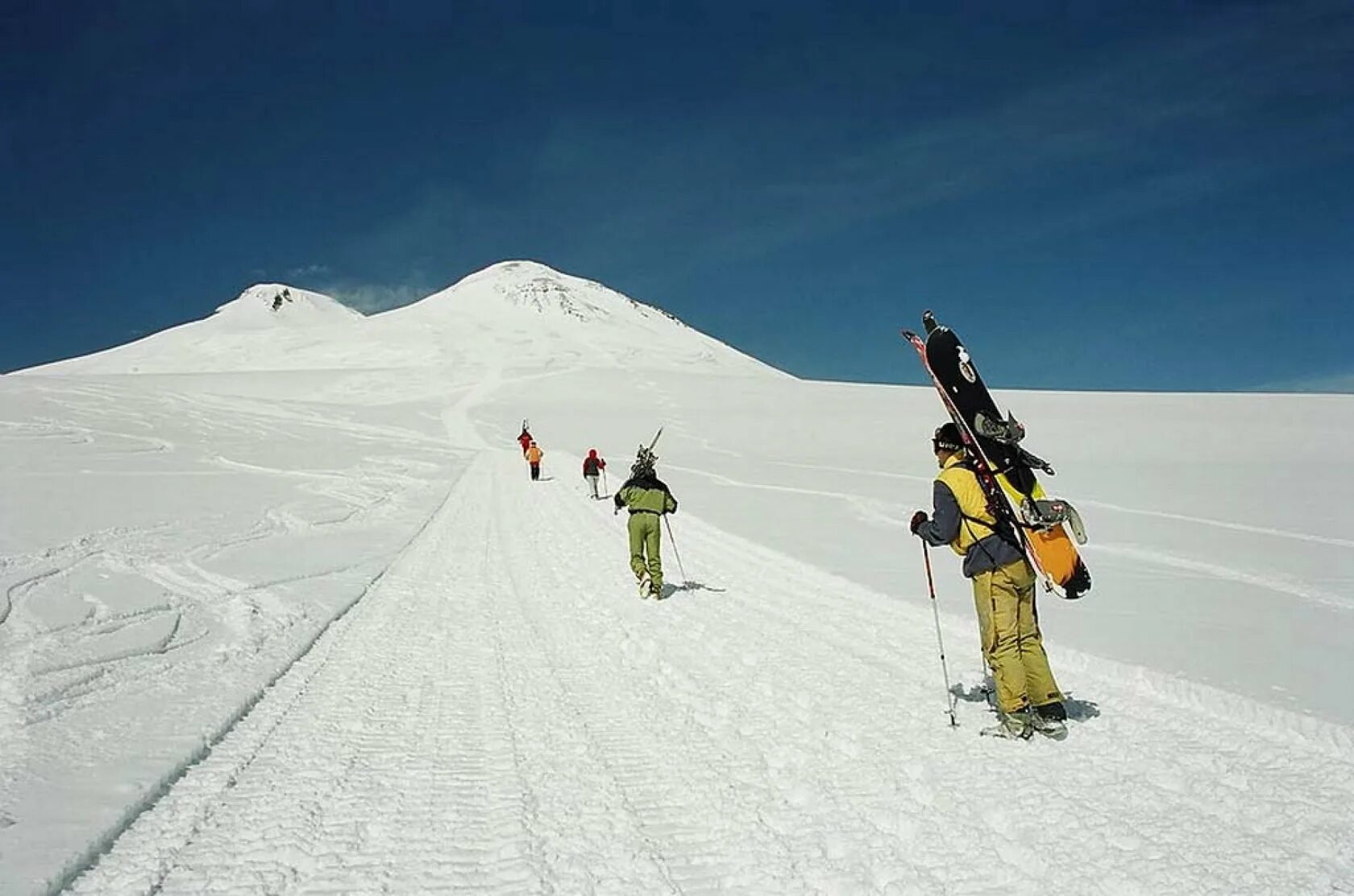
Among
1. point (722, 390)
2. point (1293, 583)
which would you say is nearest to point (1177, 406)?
point (722, 390)

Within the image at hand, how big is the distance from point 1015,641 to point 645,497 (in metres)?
5.78

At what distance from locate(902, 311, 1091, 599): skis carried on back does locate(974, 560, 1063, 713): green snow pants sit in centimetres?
18

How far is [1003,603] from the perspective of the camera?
5402 mm

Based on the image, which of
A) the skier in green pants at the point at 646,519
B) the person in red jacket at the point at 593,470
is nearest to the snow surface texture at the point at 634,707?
the skier in green pants at the point at 646,519

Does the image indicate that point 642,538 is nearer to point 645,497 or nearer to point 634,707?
point 645,497

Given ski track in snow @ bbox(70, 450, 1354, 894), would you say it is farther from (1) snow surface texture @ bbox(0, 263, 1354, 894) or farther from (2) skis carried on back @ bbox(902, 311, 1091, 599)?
(2) skis carried on back @ bbox(902, 311, 1091, 599)

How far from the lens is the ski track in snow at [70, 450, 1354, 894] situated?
12.1 ft

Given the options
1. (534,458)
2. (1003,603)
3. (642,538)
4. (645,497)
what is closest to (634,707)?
(1003,603)

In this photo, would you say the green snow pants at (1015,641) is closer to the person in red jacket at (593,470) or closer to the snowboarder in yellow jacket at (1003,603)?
the snowboarder in yellow jacket at (1003,603)

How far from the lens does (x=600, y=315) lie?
161m

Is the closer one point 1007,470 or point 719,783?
point 719,783

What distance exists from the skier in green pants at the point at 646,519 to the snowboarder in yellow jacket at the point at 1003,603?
4785 mm

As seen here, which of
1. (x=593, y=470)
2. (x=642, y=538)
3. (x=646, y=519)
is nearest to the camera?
(x=642, y=538)

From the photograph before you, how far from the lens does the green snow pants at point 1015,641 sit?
17.4 feet
